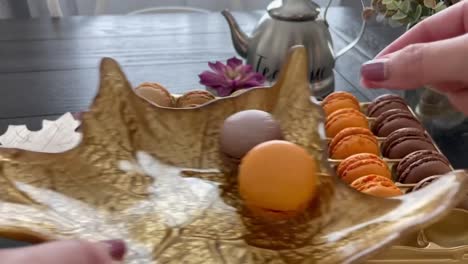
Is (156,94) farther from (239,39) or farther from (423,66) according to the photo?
(423,66)

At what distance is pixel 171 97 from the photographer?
827mm

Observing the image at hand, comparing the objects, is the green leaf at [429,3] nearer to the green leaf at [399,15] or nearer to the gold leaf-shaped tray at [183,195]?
the green leaf at [399,15]

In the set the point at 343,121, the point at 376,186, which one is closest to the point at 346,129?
the point at 343,121

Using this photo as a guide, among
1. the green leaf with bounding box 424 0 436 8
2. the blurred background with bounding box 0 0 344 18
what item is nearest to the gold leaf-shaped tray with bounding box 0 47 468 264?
the green leaf with bounding box 424 0 436 8

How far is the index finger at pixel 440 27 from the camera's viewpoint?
27.4 inches

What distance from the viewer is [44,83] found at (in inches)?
38.3

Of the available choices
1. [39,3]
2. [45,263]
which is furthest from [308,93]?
[39,3]

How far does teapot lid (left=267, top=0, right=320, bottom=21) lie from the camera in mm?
922

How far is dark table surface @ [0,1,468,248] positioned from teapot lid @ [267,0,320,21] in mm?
124

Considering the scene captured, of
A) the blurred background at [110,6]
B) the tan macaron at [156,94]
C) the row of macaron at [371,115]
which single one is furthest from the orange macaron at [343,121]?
the blurred background at [110,6]

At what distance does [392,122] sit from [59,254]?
1.70 feet

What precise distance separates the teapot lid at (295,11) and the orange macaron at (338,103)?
6.4 inches

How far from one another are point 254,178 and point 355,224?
99 mm

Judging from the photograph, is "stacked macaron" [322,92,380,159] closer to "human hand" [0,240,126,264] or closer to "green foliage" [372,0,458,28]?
"green foliage" [372,0,458,28]
